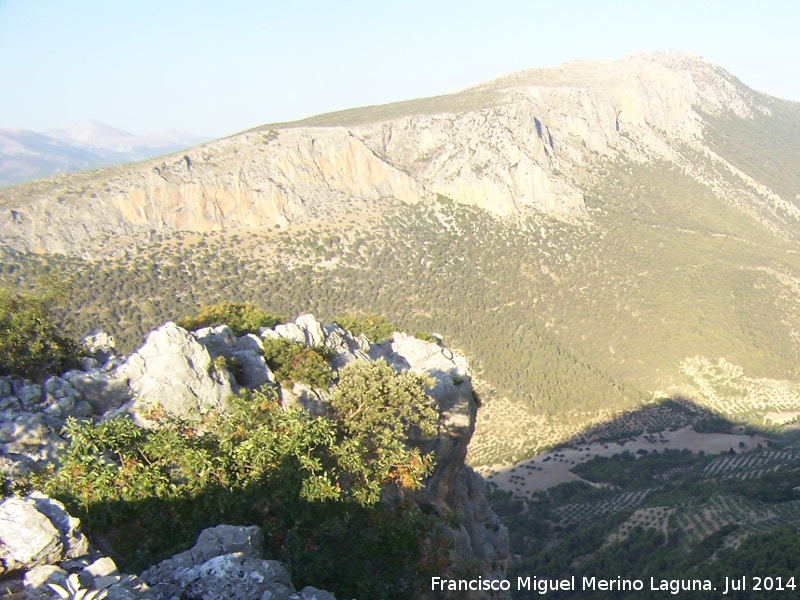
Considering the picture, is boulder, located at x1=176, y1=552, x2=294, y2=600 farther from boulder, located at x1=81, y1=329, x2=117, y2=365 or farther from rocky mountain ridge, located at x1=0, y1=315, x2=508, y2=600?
boulder, located at x1=81, y1=329, x2=117, y2=365

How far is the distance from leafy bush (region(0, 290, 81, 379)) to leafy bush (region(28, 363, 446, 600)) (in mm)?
5099

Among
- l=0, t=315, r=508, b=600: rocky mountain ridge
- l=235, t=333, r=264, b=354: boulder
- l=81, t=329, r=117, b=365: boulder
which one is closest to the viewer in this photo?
l=0, t=315, r=508, b=600: rocky mountain ridge

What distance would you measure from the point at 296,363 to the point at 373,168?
66960 millimetres

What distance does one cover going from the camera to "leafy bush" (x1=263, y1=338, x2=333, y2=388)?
18.1 m

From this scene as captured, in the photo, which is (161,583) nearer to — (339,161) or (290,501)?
(290,501)

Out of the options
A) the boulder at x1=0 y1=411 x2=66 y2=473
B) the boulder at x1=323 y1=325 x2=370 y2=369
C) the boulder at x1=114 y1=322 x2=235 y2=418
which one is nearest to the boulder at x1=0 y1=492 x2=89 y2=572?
the boulder at x1=0 y1=411 x2=66 y2=473

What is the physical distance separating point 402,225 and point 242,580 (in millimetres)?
70065

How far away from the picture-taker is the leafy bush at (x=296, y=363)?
18.1 meters

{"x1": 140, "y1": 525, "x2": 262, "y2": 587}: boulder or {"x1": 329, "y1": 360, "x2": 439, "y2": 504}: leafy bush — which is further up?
{"x1": 140, "y1": 525, "x2": 262, "y2": 587}: boulder

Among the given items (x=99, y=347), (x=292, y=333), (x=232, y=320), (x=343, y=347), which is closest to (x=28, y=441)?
(x=99, y=347)

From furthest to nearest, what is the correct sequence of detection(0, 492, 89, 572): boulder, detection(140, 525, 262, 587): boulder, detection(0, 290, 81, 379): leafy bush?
detection(0, 290, 81, 379): leafy bush < detection(140, 525, 262, 587): boulder < detection(0, 492, 89, 572): boulder

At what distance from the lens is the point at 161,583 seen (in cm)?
744

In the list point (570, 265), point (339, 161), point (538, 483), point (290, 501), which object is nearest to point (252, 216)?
point (339, 161)

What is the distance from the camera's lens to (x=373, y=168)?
81875 mm
